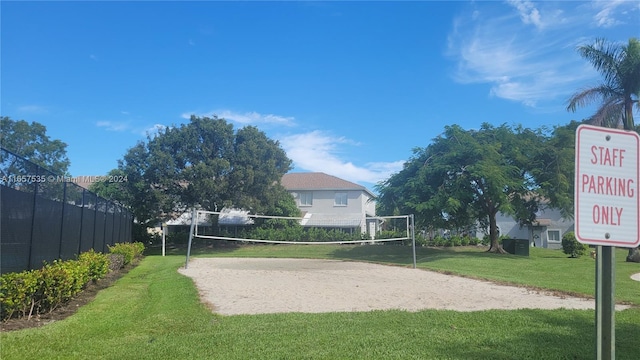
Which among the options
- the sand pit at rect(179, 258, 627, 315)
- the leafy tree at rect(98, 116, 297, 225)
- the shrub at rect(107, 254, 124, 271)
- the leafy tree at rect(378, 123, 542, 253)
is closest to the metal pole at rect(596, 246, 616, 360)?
the sand pit at rect(179, 258, 627, 315)

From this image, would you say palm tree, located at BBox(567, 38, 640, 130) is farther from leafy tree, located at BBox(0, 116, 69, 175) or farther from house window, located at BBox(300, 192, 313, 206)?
leafy tree, located at BBox(0, 116, 69, 175)

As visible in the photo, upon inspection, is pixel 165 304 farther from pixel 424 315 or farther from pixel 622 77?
pixel 622 77

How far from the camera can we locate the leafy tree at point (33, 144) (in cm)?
5206

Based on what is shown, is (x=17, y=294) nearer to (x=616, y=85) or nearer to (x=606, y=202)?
(x=606, y=202)

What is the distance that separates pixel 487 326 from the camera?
682cm

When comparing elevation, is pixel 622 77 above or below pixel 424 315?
above

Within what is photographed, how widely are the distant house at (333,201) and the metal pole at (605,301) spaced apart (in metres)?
40.6

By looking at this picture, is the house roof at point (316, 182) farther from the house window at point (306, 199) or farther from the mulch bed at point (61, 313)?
the mulch bed at point (61, 313)

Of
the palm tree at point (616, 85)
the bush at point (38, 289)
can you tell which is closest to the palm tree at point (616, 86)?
the palm tree at point (616, 85)

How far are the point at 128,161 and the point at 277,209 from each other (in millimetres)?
11998

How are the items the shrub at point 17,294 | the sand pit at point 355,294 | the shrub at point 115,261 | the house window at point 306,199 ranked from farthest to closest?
the house window at point 306,199 < the shrub at point 115,261 < the sand pit at point 355,294 < the shrub at point 17,294

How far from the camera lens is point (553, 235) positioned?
51.2 meters

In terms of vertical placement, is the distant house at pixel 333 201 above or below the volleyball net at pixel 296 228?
above

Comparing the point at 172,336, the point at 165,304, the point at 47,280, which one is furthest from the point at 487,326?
the point at 47,280
